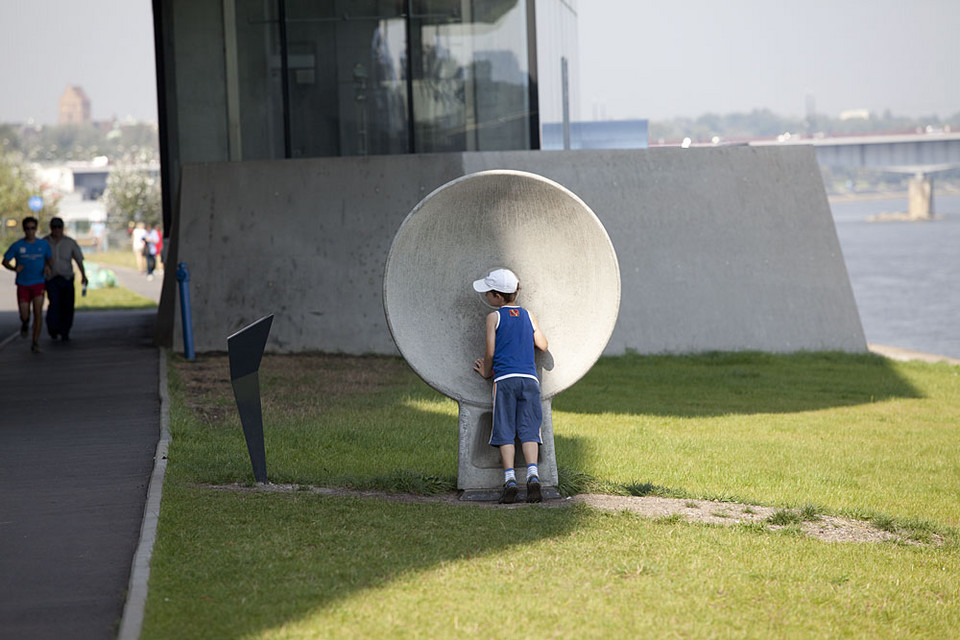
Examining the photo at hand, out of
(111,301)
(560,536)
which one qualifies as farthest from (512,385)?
(111,301)

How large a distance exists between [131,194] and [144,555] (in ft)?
273

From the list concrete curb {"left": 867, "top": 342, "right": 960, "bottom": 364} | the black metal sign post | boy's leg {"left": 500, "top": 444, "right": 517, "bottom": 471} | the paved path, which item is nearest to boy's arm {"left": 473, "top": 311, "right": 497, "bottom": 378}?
boy's leg {"left": 500, "top": 444, "right": 517, "bottom": 471}

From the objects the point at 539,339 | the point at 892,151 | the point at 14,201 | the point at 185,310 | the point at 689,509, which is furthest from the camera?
the point at 14,201

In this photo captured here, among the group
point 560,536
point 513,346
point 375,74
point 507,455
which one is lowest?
point 560,536

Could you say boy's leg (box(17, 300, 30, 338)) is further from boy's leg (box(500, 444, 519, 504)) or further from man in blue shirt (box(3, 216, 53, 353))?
boy's leg (box(500, 444, 519, 504))

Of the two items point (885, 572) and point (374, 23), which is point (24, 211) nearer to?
point (374, 23)

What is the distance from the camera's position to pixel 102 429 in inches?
403

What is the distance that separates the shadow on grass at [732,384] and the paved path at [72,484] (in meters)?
4.87

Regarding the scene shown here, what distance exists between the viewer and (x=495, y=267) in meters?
8.33

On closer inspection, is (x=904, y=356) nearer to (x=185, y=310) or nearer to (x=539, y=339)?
(x=185, y=310)

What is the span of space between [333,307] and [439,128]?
3.35m

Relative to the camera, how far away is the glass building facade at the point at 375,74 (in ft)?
58.5

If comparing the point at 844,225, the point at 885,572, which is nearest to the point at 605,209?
the point at 885,572

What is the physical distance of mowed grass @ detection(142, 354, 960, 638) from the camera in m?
5.27
